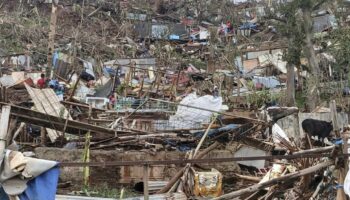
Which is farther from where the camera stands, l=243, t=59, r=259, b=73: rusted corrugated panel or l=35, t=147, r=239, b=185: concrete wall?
l=243, t=59, r=259, b=73: rusted corrugated panel

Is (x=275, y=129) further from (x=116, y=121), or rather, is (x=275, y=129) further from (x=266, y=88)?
(x=266, y=88)

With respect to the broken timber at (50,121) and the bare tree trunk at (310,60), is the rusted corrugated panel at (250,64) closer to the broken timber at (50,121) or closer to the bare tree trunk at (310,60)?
the bare tree trunk at (310,60)

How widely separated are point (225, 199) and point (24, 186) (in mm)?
2154

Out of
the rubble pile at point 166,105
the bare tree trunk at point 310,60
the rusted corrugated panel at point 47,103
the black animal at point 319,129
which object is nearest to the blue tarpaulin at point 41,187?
the rubble pile at point 166,105

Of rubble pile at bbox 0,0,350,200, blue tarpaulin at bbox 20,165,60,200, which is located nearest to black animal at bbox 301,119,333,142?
rubble pile at bbox 0,0,350,200

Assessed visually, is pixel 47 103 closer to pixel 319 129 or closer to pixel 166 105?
pixel 166 105

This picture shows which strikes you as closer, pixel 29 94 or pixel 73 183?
pixel 73 183

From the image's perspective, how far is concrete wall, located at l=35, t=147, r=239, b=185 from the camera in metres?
8.71

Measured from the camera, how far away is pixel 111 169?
8852mm

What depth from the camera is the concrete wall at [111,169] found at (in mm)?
Result: 8705

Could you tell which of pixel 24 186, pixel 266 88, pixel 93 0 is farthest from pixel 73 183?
pixel 93 0

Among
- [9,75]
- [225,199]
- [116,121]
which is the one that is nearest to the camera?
[225,199]

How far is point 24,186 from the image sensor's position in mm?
3877

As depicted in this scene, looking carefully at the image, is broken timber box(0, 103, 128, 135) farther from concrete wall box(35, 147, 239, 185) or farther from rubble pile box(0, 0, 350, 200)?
concrete wall box(35, 147, 239, 185)
